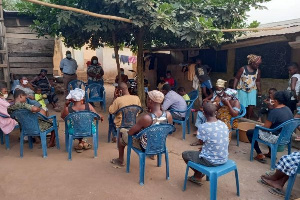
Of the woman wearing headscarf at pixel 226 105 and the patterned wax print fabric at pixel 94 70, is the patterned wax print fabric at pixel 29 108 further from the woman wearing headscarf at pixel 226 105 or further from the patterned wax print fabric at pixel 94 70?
the patterned wax print fabric at pixel 94 70

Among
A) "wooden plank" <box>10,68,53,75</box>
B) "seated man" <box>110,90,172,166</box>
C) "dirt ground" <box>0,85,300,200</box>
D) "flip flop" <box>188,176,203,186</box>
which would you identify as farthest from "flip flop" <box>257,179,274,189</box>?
"wooden plank" <box>10,68,53,75</box>

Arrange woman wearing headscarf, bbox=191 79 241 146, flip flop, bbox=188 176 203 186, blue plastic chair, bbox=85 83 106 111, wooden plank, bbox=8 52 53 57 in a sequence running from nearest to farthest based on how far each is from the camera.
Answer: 1. flip flop, bbox=188 176 203 186
2. woman wearing headscarf, bbox=191 79 241 146
3. blue plastic chair, bbox=85 83 106 111
4. wooden plank, bbox=8 52 53 57

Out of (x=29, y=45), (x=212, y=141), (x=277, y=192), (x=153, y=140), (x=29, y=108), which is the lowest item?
(x=277, y=192)

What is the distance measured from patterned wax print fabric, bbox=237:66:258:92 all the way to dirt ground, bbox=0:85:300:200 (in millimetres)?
2155

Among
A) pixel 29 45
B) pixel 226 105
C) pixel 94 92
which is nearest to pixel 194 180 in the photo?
pixel 226 105

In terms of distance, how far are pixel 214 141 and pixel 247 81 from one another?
12.2 feet

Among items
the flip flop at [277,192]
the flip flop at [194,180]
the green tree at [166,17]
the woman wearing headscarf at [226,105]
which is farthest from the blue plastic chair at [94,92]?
the flip flop at [277,192]

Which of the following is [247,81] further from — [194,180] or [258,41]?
[194,180]

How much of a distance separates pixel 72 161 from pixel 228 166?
98.7 inches

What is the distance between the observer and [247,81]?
623 centimetres

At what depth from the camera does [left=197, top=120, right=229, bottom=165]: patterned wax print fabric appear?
3.03m

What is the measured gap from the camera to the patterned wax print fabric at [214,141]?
3.03m

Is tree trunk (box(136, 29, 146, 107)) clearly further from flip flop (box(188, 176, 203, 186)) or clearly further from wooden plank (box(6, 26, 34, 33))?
flip flop (box(188, 176, 203, 186))

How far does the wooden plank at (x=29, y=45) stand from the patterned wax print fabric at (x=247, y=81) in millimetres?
6902
